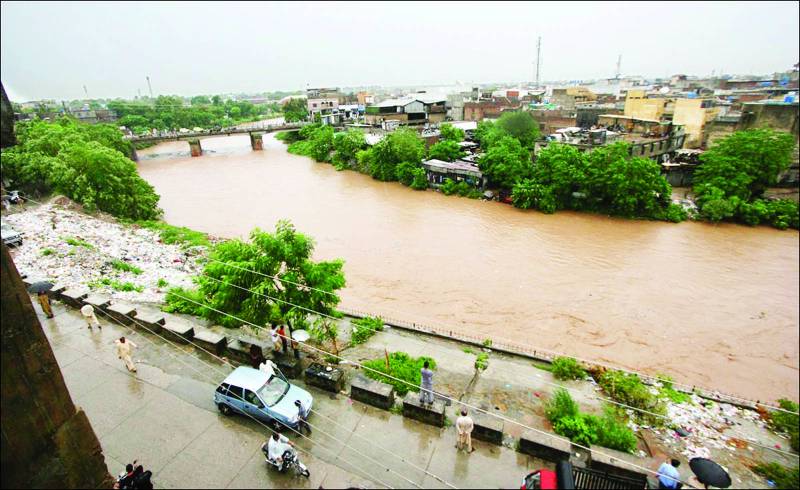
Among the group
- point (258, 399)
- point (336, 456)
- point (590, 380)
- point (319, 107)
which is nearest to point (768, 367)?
point (590, 380)

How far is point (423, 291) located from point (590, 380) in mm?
7799

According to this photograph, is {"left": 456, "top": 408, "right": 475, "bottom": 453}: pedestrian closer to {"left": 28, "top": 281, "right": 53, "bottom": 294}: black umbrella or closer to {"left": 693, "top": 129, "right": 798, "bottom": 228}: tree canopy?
{"left": 28, "top": 281, "right": 53, "bottom": 294}: black umbrella

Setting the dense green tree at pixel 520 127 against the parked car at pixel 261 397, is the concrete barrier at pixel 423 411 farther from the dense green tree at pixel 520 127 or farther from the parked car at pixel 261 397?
the dense green tree at pixel 520 127

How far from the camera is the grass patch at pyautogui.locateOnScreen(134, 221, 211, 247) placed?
19.9m

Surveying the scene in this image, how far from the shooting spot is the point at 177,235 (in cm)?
2067

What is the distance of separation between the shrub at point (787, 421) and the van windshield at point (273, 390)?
9.88 meters

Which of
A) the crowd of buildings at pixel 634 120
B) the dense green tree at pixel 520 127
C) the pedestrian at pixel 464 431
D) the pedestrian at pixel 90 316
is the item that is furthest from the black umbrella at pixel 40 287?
the dense green tree at pixel 520 127

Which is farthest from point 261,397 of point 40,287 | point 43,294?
point 40,287

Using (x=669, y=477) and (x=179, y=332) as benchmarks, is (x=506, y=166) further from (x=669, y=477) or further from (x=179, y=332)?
(x=669, y=477)

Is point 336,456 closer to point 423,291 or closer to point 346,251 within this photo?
point 423,291

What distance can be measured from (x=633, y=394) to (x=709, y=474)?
3094mm

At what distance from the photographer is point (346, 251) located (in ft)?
67.5

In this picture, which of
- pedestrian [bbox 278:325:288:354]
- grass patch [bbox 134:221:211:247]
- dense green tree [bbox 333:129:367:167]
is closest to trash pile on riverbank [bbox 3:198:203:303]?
grass patch [bbox 134:221:211:247]

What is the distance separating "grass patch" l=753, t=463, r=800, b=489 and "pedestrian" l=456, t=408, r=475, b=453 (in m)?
5.05
